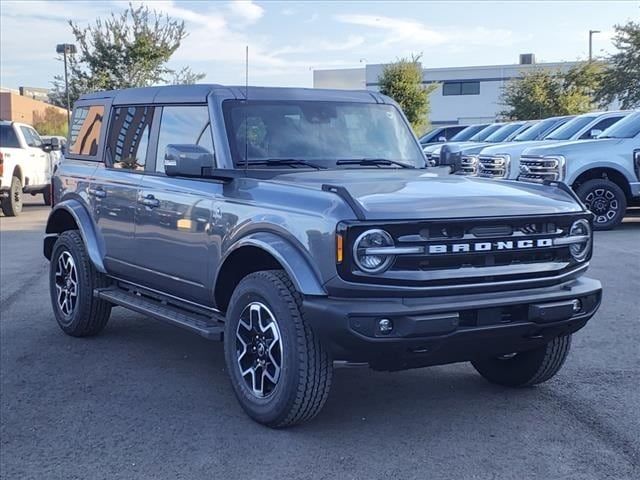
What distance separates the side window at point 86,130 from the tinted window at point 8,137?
1121cm

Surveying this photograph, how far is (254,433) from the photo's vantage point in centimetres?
461

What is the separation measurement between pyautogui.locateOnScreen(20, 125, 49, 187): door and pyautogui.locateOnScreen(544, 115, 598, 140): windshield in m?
11.0

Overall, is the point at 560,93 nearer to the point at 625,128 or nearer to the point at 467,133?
the point at 467,133

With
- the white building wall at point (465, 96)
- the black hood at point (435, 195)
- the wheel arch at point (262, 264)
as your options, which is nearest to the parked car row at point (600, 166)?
the black hood at point (435, 195)

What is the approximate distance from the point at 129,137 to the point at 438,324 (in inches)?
134

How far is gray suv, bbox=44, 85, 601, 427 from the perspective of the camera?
411 cm

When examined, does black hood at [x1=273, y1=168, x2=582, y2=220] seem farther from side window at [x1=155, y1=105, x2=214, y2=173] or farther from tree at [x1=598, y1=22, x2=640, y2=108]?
tree at [x1=598, y1=22, x2=640, y2=108]

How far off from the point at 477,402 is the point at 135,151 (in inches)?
124

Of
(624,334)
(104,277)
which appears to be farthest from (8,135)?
(624,334)

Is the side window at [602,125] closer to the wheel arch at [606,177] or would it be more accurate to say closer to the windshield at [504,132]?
the wheel arch at [606,177]

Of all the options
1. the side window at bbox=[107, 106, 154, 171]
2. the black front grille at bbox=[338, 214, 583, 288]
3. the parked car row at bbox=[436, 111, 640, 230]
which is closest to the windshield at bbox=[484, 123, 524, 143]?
the parked car row at bbox=[436, 111, 640, 230]

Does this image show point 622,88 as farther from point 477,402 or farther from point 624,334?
point 477,402

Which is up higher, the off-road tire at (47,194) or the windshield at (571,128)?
the windshield at (571,128)

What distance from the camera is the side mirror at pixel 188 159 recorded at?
201 inches
